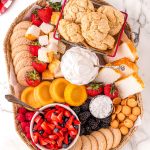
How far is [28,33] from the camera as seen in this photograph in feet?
6.51

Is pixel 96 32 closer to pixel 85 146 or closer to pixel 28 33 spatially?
pixel 28 33

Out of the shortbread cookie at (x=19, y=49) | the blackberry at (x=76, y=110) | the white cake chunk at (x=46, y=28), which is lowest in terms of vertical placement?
the blackberry at (x=76, y=110)

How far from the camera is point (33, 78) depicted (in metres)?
1.97

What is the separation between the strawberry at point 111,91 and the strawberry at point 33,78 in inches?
10.2

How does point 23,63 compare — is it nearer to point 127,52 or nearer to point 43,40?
point 43,40

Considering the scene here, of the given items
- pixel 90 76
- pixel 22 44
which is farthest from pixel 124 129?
pixel 22 44

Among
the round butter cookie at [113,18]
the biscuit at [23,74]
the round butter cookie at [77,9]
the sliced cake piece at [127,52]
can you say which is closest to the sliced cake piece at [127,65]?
the sliced cake piece at [127,52]

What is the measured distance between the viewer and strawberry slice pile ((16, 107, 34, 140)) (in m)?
1.98

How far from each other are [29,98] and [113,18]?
45 cm

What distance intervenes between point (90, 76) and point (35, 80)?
211 millimetres

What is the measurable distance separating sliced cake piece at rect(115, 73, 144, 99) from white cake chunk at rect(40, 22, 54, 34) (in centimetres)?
32

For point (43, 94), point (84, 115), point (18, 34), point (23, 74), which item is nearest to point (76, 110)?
point (84, 115)

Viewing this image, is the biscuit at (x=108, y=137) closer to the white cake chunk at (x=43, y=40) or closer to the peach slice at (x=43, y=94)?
the peach slice at (x=43, y=94)

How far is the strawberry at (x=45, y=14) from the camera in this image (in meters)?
2.01
